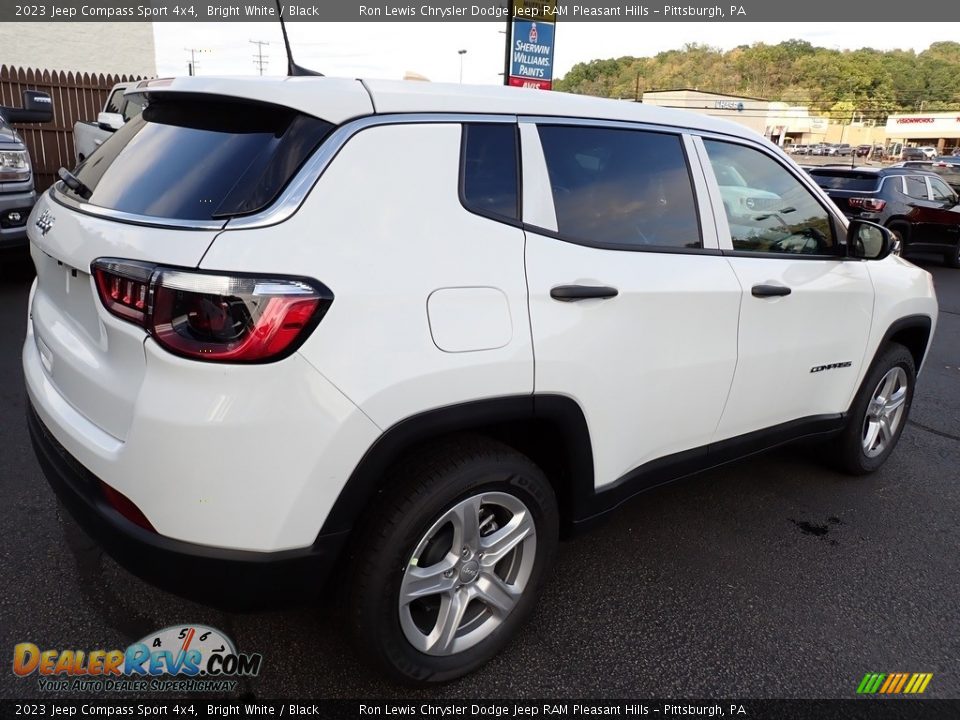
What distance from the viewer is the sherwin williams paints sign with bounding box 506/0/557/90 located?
13.7 meters

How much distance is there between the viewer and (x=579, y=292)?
218 centimetres

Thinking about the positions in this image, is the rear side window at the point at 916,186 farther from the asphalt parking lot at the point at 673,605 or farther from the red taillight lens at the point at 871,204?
the asphalt parking lot at the point at 673,605

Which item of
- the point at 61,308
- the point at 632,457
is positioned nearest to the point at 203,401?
the point at 61,308

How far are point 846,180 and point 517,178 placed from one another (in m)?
12.0

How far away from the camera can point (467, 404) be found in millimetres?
1971

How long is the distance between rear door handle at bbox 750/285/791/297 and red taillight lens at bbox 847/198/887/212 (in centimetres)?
1037

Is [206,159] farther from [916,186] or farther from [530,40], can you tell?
[916,186]

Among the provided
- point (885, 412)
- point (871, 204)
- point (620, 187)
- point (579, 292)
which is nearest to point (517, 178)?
point (579, 292)

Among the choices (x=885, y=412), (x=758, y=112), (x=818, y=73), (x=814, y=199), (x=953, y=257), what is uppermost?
(x=818, y=73)

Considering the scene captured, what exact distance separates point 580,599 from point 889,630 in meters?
1.13

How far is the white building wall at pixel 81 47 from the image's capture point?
1483cm

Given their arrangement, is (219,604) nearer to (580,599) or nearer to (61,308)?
(61,308)

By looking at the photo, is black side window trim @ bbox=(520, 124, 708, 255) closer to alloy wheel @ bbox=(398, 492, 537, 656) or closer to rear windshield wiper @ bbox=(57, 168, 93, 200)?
alloy wheel @ bbox=(398, 492, 537, 656)

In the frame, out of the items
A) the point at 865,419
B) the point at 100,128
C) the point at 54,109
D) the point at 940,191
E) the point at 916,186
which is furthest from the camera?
the point at 940,191
